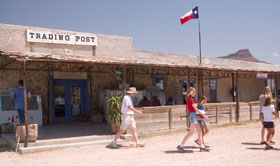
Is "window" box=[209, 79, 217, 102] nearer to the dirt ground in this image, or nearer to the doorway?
the doorway

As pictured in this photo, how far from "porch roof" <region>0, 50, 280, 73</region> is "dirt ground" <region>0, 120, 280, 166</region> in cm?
249

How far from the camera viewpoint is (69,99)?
12.8 m

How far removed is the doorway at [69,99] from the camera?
12.3 meters

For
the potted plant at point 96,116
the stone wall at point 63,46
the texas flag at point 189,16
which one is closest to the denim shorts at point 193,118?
the potted plant at point 96,116

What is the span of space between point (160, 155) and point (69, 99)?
6.95 m

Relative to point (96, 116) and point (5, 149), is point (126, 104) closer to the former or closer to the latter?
point (5, 149)

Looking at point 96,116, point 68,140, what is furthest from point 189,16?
point 68,140

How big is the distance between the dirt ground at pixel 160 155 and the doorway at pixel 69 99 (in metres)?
4.51

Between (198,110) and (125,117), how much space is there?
195cm

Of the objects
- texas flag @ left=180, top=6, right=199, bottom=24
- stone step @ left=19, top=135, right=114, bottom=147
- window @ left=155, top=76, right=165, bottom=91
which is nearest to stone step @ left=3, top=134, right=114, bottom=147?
stone step @ left=19, top=135, right=114, bottom=147

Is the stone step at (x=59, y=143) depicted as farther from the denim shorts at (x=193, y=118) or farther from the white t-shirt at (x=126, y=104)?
the denim shorts at (x=193, y=118)

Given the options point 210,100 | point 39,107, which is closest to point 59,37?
point 39,107

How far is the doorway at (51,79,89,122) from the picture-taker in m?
12.3

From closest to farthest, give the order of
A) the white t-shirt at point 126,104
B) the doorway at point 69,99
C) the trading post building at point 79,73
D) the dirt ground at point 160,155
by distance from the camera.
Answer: the dirt ground at point 160,155 < the white t-shirt at point 126,104 < the trading post building at point 79,73 < the doorway at point 69,99
